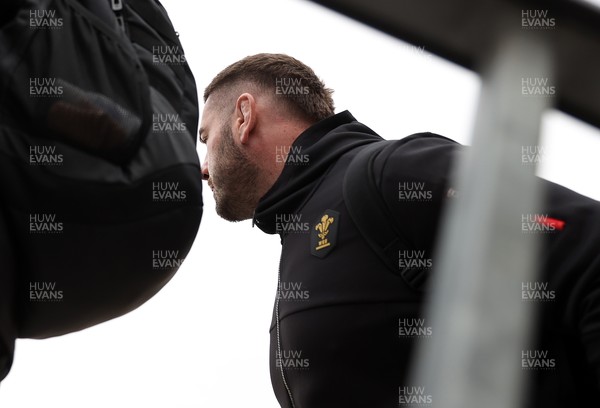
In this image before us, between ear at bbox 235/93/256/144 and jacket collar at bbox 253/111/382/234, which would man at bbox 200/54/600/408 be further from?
ear at bbox 235/93/256/144

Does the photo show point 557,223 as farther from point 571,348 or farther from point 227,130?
point 227,130

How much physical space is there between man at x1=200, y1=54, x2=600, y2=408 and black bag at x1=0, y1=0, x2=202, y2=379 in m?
0.69

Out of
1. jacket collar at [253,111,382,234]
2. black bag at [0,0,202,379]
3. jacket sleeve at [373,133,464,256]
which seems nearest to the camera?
black bag at [0,0,202,379]

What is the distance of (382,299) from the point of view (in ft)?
6.57

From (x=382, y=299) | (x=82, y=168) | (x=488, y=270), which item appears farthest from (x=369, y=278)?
(x=488, y=270)

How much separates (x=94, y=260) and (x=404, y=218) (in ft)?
2.91

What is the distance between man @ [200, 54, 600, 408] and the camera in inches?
71.1

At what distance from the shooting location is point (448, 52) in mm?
462

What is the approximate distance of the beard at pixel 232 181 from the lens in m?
3.13

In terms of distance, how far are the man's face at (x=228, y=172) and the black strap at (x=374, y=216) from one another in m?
1.03

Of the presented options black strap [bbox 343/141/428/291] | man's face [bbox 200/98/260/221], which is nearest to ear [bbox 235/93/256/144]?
man's face [bbox 200/98/260/221]

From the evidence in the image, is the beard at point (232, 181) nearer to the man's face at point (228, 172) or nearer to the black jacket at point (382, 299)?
the man's face at point (228, 172)

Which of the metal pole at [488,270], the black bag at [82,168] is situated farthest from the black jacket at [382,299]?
the metal pole at [488,270]

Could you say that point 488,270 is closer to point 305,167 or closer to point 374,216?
point 374,216
